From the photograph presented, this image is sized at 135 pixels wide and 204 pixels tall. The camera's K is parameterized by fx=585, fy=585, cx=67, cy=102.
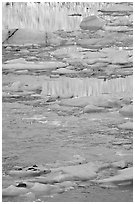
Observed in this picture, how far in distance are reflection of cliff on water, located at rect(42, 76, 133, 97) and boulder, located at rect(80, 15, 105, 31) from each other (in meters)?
3.77

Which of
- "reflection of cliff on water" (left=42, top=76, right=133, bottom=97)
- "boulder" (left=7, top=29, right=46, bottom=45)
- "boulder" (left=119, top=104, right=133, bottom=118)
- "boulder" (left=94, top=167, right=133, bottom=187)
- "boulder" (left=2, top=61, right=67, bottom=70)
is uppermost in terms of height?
"boulder" (left=7, top=29, right=46, bottom=45)

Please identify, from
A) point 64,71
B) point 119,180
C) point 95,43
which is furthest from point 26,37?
point 119,180

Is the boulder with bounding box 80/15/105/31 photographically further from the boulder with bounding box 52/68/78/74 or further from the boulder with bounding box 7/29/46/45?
the boulder with bounding box 52/68/78/74

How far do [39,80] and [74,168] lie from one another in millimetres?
2716

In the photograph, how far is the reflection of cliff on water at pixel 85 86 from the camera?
216 inches

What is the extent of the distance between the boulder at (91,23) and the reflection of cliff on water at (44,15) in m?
0.15

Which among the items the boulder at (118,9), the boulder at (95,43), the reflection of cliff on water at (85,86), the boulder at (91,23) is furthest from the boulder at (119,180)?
the boulder at (118,9)

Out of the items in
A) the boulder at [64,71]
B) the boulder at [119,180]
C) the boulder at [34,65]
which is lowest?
the boulder at [119,180]

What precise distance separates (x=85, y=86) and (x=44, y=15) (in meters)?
4.70

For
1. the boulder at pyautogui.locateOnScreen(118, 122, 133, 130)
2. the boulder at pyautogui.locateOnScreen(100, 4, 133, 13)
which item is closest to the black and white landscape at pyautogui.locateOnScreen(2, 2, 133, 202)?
the boulder at pyautogui.locateOnScreen(118, 122, 133, 130)

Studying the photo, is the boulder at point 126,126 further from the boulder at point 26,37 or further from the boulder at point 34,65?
the boulder at point 26,37

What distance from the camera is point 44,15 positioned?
10.2m

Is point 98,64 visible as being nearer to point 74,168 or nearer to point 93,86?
point 93,86

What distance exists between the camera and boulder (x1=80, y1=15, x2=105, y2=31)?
9672mm
